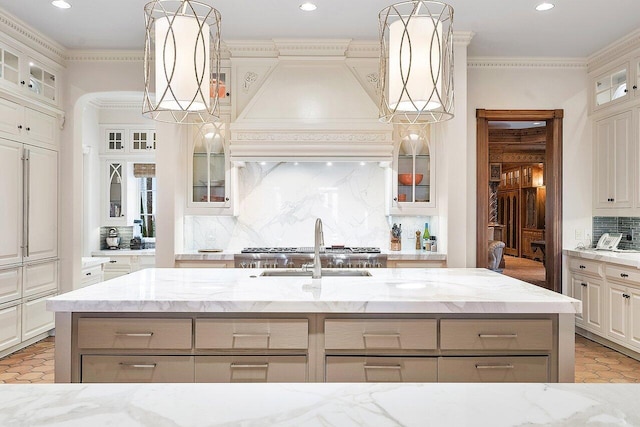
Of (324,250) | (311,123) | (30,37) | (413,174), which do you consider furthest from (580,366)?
(30,37)

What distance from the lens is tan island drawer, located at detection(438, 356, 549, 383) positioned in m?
2.07

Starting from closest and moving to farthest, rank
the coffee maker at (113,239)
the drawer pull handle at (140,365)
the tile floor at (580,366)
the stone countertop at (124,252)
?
the drawer pull handle at (140,365) < the tile floor at (580,366) < the stone countertop at (124,252) < the coffee maker at (113,239)

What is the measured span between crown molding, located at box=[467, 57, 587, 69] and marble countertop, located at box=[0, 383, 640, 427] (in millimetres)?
4528

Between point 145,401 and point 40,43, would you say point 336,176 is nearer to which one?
point 40,43

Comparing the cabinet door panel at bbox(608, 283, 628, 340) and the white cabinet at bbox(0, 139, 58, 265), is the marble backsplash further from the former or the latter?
the cabinet door panel at bbox(608, 283, 628, 340)

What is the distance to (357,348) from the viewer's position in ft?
6.78

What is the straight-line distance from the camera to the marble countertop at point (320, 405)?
0.81 metres

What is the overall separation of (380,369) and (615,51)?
4.18m

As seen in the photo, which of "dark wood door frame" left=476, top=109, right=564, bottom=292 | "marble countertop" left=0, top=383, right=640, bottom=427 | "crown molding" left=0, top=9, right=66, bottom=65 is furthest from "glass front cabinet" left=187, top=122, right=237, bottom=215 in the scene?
"marble countertop" left=0, top=383, right=640, bottom=427

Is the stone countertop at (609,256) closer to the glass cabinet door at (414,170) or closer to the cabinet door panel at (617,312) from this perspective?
the cabinet door panel at (617,312)

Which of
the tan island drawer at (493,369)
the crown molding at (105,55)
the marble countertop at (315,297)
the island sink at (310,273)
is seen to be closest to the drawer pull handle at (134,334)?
the marble countertop at (315,297)

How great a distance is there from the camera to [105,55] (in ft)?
15.9

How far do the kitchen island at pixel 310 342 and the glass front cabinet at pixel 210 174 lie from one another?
2.60 m

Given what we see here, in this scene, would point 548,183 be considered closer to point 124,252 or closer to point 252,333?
point 252,333
